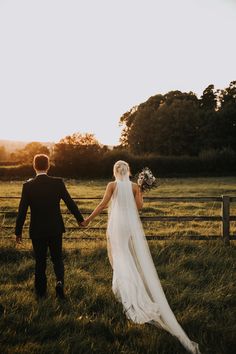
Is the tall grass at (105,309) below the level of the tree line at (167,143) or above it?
below

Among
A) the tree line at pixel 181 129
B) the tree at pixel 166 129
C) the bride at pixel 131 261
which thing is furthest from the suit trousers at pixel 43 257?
the tree at pixel 166 129

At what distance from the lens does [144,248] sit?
5520mm

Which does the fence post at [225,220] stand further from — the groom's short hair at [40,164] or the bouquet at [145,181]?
the groom's short hair at [40,164]

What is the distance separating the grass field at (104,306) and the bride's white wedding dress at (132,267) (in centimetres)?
17

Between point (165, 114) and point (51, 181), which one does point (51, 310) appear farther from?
point (165, 114)

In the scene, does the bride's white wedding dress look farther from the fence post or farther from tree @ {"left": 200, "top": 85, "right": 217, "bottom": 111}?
tree @ {"left": 200, "top": 85, "right": 217, "bottom": 111}

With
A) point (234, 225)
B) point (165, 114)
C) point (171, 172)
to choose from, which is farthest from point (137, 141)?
point (234, 225)

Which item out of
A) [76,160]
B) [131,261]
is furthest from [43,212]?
[76,160]

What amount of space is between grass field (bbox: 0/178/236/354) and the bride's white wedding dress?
166mm

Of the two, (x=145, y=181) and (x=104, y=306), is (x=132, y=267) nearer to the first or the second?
(x=104, y=306)

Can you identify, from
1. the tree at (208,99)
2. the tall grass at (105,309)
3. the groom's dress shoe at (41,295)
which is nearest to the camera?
the tall grass at (105,309)

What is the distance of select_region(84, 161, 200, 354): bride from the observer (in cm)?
492

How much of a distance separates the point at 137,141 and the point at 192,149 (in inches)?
363

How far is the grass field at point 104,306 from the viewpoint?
14.1 ft
